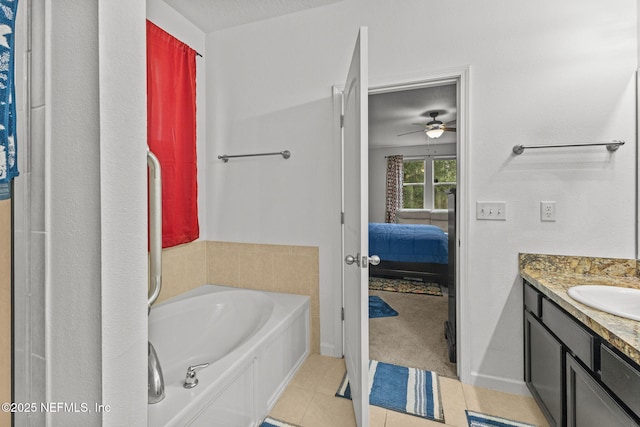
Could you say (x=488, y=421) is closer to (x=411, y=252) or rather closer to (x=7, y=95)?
(x=7, y=95)

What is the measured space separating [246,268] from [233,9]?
199cm

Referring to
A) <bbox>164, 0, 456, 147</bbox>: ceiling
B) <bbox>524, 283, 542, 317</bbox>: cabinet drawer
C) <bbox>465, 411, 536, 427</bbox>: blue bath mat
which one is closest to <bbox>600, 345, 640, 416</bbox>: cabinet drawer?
<bbox>524, 283, 542, 317</bbox>: cabinet drawer

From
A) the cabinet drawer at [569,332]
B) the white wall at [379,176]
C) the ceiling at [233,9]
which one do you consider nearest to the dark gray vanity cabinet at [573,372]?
the cabinet drawer at [569,332]

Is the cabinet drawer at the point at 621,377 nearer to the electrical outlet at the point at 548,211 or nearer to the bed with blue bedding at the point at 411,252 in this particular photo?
the electrical outlet at the point at 548,211

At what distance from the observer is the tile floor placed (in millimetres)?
1605

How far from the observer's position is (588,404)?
1152 millimetres

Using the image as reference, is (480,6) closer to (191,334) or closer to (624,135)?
(624,135)

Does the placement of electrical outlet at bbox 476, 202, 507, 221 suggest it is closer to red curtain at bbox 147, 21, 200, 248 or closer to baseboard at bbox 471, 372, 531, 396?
baseboard at bbox 471, 372, 531, 396

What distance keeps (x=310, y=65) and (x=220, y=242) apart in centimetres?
160

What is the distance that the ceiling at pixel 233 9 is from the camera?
7.20ft

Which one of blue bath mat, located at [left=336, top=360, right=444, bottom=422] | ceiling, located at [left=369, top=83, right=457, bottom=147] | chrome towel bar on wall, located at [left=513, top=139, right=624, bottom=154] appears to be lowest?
blue bath mat, located at [left=336, top=360, right=444, bottom=422]

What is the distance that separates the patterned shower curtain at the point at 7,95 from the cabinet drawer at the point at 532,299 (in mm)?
2082

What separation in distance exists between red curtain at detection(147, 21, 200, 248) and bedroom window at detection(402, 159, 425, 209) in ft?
18.4

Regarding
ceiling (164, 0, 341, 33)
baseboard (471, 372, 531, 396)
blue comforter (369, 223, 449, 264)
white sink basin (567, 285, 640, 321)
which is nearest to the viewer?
white sink basin (567, 285, 640, 321)
